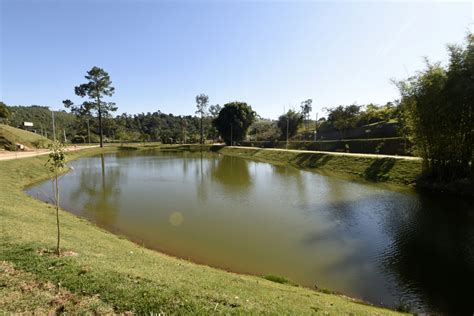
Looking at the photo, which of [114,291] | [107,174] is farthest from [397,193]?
[107,174]

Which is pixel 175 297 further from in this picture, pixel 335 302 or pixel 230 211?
pixel 230 211

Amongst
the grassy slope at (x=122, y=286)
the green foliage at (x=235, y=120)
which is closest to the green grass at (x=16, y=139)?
the green foliage at (x=235, y=120)

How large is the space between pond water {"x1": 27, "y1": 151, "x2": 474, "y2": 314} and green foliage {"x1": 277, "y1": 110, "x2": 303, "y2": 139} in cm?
4510

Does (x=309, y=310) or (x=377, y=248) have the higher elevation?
(x=309, y=310)

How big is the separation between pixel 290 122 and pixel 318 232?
56539mm

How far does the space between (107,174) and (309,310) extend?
1173 inches


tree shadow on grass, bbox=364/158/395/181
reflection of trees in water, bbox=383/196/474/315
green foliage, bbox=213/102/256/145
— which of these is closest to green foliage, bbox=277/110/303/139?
green foliage, bbox=213/102/256/145

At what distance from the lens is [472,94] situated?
17.4 m

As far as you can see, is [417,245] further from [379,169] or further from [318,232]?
[379,169]

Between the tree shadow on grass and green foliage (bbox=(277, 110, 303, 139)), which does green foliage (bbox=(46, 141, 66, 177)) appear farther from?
green foliage (bbox=(277, 110, 303, 139))

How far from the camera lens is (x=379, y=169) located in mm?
27297

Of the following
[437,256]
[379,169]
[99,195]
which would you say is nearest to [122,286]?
[437,256]

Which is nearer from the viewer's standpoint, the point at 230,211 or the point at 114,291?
the point at 114,291

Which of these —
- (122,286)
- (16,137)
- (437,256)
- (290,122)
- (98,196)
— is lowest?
(437,256)
